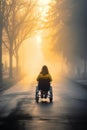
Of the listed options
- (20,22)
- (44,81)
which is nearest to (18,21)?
(20,22)

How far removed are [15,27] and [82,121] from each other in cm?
5131

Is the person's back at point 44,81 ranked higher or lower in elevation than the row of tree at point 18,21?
lower

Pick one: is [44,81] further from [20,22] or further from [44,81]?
[20,22]

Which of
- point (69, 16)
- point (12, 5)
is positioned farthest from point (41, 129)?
point (69, 16)

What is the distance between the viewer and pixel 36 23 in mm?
72062

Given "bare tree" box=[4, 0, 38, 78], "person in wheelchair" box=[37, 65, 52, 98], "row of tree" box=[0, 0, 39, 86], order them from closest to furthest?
"person in wheelchair" box=[37, 65, 52, 98], "row of tree" box=[0, 0, 39, 86], "bare tree" box=[4, 0, 38, 78]

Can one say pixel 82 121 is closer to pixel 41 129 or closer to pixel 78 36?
pixel 41 129

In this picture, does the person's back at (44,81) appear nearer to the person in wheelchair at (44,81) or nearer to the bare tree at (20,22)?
the person in wheelchair at (44,81)

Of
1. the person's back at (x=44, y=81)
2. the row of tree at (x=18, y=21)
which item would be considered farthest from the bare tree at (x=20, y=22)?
the person's back at (x=44, y=81)

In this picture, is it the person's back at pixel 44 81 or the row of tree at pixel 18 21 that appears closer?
the person's back at pixel 44 81

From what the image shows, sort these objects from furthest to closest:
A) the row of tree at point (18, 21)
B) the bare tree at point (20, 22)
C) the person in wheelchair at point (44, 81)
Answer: the bare tree at point (20, 22) < the row of tree at point (18, 21) < the person in wheelchair at point (44, 81)

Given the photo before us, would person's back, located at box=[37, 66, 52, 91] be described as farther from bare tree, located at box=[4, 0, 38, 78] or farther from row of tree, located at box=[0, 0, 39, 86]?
bare tree, located at box=[4, 0, 38, 78]

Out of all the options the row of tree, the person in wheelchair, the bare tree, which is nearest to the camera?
the person in wheelchair

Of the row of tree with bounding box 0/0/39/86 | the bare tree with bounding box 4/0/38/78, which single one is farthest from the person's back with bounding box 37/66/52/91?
the bare tree with bounding box 4/0/38/78
